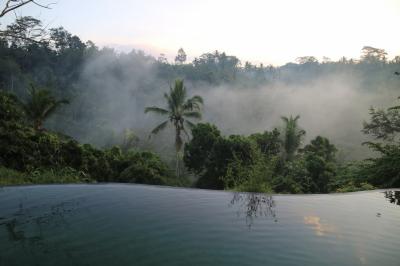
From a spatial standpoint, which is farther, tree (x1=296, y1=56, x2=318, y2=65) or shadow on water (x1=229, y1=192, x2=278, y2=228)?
tree (x1=296, y1=56, x2=318, y2=65)

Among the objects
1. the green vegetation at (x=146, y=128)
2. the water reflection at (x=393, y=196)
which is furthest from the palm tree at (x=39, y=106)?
the water reflection at (x=393, y=196)

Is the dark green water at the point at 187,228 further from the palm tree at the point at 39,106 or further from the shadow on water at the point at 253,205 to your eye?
the palm tree at the point at 39,106

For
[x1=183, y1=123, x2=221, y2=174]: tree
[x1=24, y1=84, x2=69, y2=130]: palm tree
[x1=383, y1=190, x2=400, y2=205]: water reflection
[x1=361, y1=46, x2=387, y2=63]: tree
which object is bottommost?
[x1=383, y1=190, x2=400, y2=205]: water reflection

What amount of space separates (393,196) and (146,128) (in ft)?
218

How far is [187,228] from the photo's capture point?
224 inches

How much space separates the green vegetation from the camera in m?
13.0

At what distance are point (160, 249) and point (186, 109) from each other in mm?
22756

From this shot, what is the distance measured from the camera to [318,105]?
8150cm

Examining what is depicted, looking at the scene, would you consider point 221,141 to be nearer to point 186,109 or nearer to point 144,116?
point 186,109

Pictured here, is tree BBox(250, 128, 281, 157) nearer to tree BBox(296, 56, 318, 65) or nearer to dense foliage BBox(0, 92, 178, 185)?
dense foliage BBox(0, 92, 178, 185)

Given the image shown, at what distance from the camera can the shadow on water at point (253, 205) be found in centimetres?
672

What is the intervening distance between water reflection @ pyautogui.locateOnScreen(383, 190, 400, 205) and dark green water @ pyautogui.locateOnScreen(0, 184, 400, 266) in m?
0.11

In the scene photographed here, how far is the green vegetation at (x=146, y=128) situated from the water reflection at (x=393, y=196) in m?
2.22

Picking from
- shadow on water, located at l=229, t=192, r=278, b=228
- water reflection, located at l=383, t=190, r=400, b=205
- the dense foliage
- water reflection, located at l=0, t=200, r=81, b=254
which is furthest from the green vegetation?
water reflection, located at l=0, t=200, r=81, b=254
